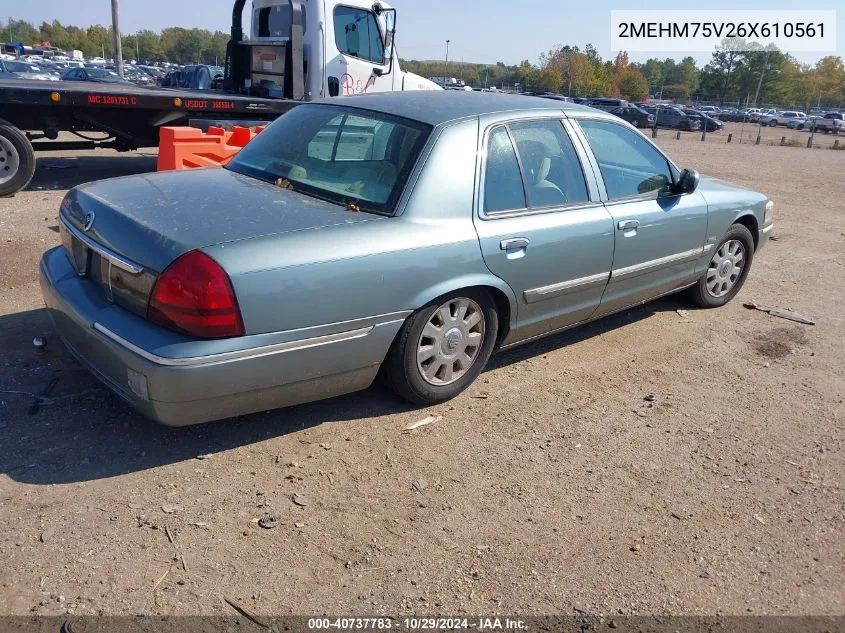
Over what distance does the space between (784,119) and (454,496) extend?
6234cm

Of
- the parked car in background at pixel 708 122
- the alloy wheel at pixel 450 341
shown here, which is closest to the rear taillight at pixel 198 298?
the alloy wheel at pixel 450 341

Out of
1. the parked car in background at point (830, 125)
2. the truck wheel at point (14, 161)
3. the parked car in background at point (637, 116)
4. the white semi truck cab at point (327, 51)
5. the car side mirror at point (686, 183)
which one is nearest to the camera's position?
the car side mirror at point (686, 183)

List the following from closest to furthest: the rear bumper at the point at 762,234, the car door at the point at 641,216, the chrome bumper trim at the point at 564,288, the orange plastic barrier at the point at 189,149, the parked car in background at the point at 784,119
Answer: the chrome bumper trim at the point at 564,288, the car door at the point at 641,216, the rear bumper at the point at 762,234, the orange plastic barrier at the point at 189,149, the parked car in background at the point at 784,119

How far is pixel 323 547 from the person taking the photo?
9.47 feet

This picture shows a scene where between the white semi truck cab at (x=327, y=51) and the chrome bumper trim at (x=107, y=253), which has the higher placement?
the white semi truck cab at (x=327, y=51)

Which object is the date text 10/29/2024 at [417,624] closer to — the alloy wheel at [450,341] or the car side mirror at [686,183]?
the alloy wheel at [450,341]

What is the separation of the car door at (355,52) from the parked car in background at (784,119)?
54.1 meters

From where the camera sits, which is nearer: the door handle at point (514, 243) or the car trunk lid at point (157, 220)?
the car trunk lid at point (157, 220)

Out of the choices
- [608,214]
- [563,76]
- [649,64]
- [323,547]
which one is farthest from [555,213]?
[649,64]

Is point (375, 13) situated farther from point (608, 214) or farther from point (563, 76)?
point (563, 76)

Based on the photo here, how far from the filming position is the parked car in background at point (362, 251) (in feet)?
Result: 10.1

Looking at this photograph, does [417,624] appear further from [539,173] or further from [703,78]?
[703,78]

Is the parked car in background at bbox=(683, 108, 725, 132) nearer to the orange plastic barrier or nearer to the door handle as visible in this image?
the orange plastic barrier

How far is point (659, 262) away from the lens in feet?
16.6
